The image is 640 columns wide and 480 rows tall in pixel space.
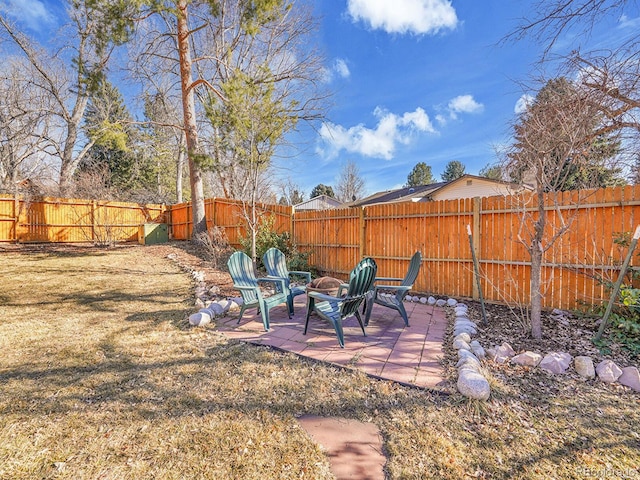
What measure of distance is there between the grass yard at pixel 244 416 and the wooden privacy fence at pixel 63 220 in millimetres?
9470

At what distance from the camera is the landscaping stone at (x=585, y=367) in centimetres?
268

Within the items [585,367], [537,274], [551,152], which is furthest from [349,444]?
[551,152]

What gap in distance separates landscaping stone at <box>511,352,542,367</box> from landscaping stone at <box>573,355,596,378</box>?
11.7 inches

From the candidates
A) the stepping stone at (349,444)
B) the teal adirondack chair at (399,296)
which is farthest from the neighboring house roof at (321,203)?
the stepping stone at (349,444)

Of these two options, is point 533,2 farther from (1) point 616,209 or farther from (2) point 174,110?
(2) point 174,110

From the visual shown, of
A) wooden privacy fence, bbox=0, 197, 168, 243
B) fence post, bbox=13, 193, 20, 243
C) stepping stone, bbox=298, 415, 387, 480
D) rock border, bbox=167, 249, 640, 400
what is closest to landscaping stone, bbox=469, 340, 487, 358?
rock border, bbox=167, 249, 640, 400

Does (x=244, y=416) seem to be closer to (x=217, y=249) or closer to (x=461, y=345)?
(x=461, y=345)

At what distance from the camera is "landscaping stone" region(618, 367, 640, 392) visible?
2516 mm

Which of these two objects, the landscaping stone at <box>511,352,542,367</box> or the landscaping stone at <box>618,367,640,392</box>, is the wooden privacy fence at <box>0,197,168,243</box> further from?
the landscaping stone at <box>618,367,640,392</box>

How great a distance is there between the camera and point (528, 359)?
9.44 feet

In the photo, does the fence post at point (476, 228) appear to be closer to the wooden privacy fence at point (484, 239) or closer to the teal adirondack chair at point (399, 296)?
the wooden privacy fence at point (484, 239)

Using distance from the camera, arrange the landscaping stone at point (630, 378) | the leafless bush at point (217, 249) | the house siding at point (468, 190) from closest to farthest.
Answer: the landscaping stone at point (630, 378), the leafless bush at point (217, 249), the house siding at point (468, 190)

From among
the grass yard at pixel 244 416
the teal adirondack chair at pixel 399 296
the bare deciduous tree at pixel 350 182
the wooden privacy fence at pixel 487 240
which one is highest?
the bare deciduous tree at pixel 350 182

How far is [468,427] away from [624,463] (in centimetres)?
83
